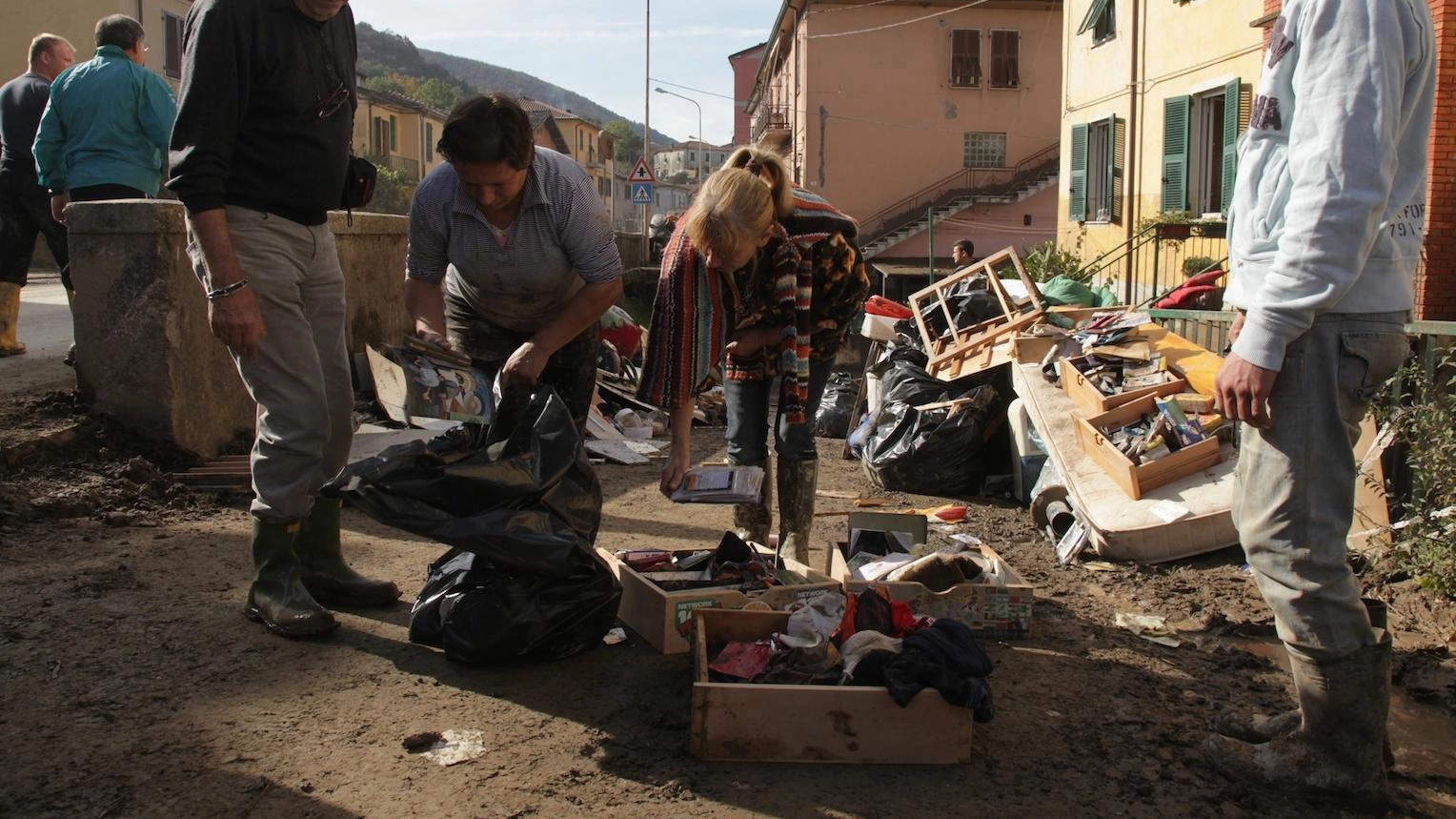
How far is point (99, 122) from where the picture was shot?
20.5 ft

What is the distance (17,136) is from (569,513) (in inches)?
219

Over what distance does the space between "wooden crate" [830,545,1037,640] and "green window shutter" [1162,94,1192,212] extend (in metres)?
14.5

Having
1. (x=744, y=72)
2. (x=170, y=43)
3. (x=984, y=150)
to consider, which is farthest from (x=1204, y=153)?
(x=744, y=72)

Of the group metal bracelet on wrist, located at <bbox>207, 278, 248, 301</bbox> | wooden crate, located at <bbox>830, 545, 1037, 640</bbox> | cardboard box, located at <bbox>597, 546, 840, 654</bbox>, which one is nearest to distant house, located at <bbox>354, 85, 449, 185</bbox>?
metal bracelet on wrist, located at <bbox>207, 278, 248, 301</bbox>

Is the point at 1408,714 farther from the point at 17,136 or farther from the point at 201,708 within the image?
the point at 17,136

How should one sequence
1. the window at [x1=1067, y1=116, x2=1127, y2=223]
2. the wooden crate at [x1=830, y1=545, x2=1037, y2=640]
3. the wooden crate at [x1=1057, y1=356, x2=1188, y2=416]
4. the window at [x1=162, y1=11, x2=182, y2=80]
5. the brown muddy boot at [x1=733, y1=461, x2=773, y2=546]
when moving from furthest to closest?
the window at [x1=162, y1=11, x2=182, y2=80]
the window at [x1=1067, y1=116, x2=1127, y2=223]
the wooden crate at [x1=1057, y1=356, x2=1188, y2=416]
the brown muddy boot at [x1=733, y1=461, x2=773, y2=546]
the wooden crate at [x1=830, y1=545, x2=1037, y2=640]

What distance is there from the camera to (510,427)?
350 centimetres

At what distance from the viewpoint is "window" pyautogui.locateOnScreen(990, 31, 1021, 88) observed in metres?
34.2

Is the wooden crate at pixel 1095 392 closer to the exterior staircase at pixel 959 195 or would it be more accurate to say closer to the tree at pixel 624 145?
the exterior staircase at pixel 959 195

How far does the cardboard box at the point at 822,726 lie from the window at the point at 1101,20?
63.8 feet

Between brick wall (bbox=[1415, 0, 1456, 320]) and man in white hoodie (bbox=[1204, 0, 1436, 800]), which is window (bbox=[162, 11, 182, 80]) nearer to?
brick wall (bbox=[1415, 0, 1456, 320])

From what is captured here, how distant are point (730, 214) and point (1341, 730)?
2.12m

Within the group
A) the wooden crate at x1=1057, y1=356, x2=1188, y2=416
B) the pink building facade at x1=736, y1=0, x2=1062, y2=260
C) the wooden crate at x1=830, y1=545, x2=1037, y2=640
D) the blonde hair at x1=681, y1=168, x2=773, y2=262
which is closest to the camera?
the blonde hair at x1=681, y1=168, x2=773, y2=262

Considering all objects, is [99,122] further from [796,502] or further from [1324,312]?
[1324,312]
